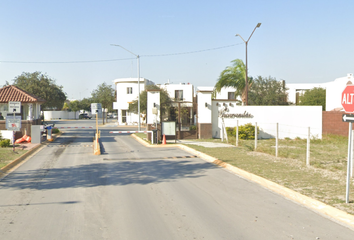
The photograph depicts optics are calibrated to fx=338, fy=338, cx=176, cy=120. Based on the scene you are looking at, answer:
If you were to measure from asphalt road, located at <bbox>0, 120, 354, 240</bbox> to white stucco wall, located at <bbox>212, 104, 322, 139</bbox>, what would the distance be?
12944mm

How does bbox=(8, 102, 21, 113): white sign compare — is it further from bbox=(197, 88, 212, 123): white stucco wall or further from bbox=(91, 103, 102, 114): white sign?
bbox=(197, 88, 212, 123): white stucco wall

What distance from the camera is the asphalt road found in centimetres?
611

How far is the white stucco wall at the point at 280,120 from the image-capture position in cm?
2522

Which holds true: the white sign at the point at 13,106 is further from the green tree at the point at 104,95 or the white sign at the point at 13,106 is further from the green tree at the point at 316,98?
the green tree at the point at 104,95

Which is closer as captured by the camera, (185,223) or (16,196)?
(185,223)

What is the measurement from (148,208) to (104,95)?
6083cm

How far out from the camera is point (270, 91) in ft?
148

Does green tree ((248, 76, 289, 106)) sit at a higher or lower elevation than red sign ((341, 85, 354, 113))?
higher

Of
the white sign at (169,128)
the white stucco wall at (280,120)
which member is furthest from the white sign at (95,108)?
the white stucco wall at (280,120)

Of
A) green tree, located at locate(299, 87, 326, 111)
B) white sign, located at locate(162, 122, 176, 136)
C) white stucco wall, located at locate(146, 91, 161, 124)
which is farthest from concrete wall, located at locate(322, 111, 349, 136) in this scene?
green tree, located at locate(299, 87, 326, 111)

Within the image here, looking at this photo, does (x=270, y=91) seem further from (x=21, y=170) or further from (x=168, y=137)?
(x=21, y=170)

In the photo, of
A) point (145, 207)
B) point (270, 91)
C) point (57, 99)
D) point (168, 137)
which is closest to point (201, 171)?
point (145, 207)

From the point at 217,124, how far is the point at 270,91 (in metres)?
22.6

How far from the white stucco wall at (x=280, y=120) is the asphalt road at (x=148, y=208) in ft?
42.5
